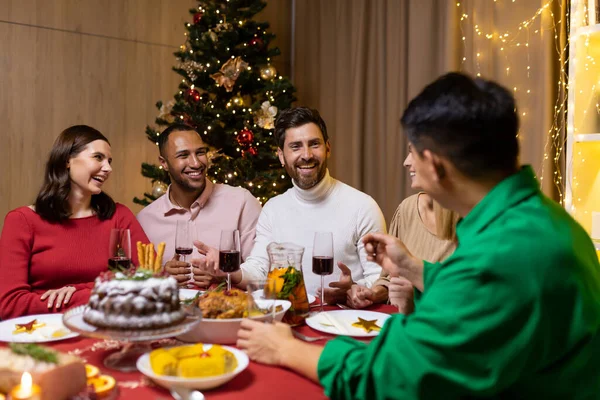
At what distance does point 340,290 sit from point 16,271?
1.31 meters

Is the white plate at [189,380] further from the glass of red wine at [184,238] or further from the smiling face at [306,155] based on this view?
the smiling face at [306,155]

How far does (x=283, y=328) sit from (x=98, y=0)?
163 inches

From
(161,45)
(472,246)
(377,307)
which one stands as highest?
(161,45)

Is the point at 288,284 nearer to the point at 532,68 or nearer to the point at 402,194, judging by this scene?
the point at 532,68

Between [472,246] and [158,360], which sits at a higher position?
[472,246]

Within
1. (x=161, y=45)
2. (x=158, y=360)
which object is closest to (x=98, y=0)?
(x=161, y=45)

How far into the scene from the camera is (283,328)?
1319 millimetres

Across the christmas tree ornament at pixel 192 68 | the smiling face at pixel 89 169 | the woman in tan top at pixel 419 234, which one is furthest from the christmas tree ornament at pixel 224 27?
the woman in tan top at pixel 419 234

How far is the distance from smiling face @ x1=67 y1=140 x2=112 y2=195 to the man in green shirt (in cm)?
168

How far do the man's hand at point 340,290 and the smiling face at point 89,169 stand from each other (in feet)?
3.99

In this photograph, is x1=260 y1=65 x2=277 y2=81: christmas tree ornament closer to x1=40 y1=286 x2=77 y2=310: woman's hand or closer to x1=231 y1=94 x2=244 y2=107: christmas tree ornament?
x1=231 y1=94 x2=244 y2=107: christmas tree ornament

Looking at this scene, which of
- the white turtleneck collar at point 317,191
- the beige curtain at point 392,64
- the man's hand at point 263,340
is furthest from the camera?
the beige curtain at point 392,64

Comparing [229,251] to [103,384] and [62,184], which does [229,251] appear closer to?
[103,384]

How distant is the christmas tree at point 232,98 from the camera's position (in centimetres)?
401
